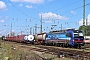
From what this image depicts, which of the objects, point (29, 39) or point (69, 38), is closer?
point (69, 38)

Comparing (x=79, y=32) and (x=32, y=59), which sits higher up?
(x=79, y=32)

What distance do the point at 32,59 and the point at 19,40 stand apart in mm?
62176

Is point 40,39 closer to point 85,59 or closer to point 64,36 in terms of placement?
point 64,36

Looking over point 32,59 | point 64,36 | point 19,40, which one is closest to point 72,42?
point 64,36

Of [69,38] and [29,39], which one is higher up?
[69,38]

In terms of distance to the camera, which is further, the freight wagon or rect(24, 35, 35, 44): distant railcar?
rect(24, 35, 35, 44): distant railcar

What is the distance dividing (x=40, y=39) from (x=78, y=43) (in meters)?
23.4

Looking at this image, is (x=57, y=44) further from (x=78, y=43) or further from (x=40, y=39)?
(x=40, y=39)

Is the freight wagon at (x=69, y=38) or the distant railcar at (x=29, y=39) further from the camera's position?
the distant railcar at (x=29, y=39)

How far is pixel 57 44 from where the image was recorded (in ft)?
149

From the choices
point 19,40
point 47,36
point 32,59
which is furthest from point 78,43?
point 19,40

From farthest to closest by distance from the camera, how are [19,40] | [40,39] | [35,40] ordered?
[19,40]
[35,40]
[40,39]

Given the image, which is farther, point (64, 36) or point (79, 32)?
point (64, 36)

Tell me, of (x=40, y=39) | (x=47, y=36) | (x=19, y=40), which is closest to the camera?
(x=47, y=36)
